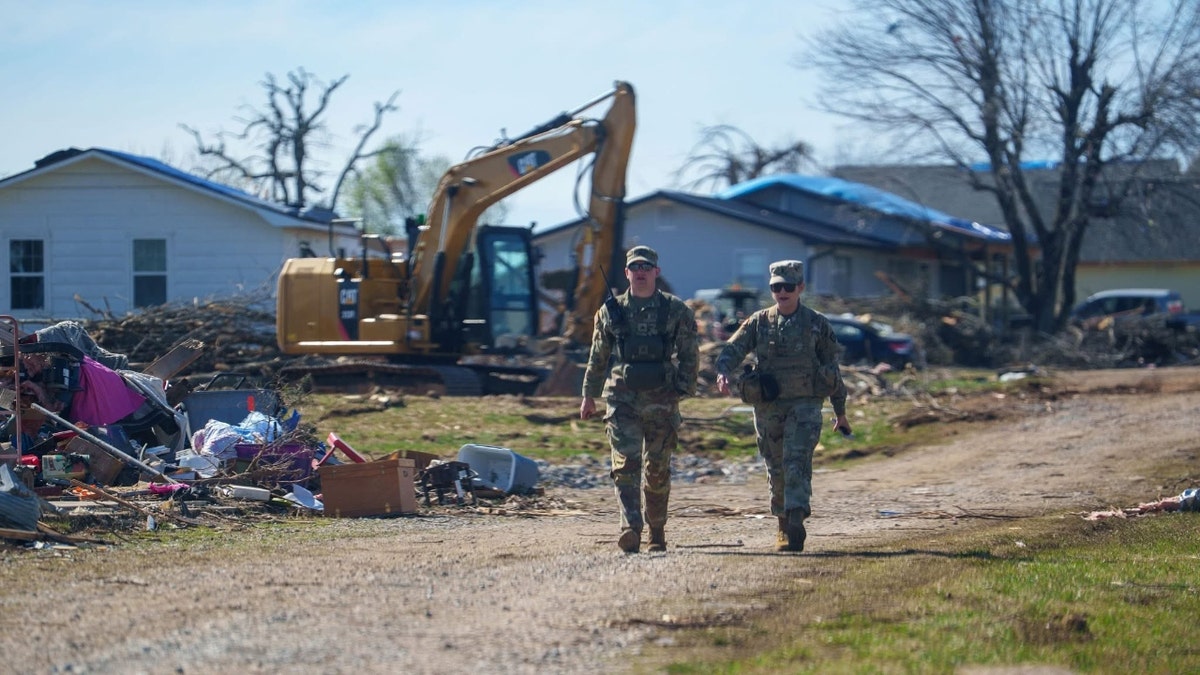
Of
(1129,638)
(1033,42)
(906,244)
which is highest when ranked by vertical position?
(1033,42)

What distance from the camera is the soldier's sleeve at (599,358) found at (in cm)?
896

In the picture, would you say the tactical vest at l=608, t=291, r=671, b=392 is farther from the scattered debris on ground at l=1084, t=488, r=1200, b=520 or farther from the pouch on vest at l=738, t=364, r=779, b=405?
the scattered debris on ground at l=1084, t=488, r=1200, b=520

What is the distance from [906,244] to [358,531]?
3559 centimetres

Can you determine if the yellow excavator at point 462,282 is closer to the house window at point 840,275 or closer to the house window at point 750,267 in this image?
the house window at point 750,267

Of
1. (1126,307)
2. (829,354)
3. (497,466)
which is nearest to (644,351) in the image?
(829,354)

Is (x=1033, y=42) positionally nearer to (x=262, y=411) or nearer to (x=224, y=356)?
(x=224, y=356)

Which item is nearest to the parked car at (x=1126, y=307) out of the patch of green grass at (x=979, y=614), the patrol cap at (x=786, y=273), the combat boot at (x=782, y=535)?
the patch of green grass at (x=979, y=614)

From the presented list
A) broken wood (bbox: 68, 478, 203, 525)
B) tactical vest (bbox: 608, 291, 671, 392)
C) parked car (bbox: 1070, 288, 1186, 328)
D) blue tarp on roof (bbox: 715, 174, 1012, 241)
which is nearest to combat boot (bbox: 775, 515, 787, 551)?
tactical vest (bbox: 608, 291, 671, 392)

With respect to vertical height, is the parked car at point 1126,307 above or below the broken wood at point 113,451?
above

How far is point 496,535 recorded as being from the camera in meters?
10.1

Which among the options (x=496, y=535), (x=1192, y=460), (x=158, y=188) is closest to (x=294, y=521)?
(x=496, y=535)

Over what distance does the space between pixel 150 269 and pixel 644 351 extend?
2043 centimetres

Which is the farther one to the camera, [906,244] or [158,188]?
[906,244]

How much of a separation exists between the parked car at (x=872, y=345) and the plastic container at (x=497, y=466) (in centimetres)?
1922
